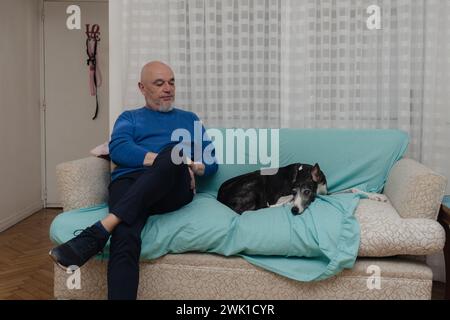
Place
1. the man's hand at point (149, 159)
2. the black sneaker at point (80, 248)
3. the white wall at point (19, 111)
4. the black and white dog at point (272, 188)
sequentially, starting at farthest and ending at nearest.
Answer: the white wall at point (19, 111) < the black and white dog at point (272, 188) < the man's hand at point (149, 159) < the black sneaker at point (80, 248)

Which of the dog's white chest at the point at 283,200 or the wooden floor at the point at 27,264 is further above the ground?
the dog's white chest at the point at 283,200

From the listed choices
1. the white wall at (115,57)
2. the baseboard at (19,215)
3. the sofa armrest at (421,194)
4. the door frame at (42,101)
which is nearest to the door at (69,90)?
the door frame at (42,101)

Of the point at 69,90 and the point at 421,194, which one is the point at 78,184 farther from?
the point at 69,90

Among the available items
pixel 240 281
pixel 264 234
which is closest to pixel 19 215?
pixel 240 281

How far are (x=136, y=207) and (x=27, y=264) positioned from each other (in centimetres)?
131

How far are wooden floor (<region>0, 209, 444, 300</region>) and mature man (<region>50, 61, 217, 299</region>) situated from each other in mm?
684

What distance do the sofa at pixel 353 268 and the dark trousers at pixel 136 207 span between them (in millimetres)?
174

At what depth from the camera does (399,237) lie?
67.6 inches

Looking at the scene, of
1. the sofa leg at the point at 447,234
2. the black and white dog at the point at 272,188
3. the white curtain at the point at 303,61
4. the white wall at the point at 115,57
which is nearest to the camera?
the sofa leg at the point at 447,234

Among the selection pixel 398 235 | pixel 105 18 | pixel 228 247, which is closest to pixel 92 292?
pixel 228 247

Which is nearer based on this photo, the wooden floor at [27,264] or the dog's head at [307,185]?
the dog's head at [307,185]

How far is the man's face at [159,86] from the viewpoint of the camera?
231 centimetres

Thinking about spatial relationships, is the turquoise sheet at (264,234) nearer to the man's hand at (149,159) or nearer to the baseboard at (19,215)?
the man's hand at (149,159)

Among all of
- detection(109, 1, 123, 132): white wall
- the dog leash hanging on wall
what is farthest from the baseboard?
detection(109, 1, 123, 132): white wall
